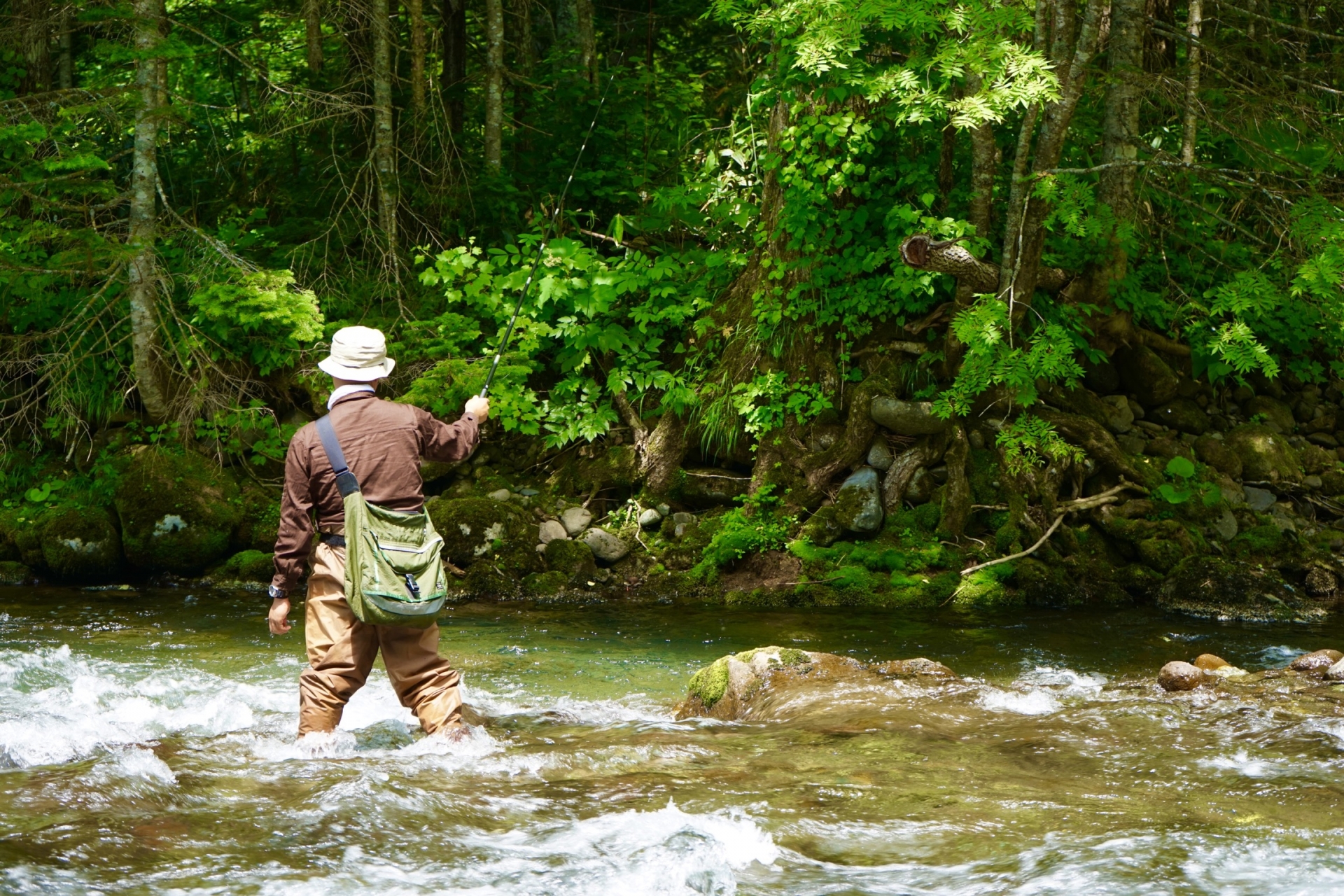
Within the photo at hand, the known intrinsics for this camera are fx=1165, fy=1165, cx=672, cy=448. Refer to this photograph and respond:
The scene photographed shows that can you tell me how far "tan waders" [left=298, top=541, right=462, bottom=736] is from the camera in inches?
189

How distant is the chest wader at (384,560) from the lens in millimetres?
4570

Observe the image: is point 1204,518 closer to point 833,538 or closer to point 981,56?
point 833,538

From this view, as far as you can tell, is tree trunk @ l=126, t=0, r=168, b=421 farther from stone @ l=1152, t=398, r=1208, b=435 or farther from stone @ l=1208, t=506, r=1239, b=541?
stone @ l=1208, t=506, r=1239, b=541

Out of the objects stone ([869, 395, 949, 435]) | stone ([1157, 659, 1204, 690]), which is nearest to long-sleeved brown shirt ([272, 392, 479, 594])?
stone ([1157, 659, 1204, 690])

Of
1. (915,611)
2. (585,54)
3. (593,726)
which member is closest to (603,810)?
(593,726)

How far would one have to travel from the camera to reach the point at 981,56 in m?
7.65

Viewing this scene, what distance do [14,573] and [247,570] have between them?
201cm

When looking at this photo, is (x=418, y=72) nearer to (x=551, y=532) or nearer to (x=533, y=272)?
(x=551, y=532)

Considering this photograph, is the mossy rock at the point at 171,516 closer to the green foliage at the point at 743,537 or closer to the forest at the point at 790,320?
the forest at the point at 790,320

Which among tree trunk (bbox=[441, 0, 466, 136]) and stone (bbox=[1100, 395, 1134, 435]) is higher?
tree trunk (bbox=[441, 0, 466, 136])

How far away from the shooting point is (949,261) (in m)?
8.84

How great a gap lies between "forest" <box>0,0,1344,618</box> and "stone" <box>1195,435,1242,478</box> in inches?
1.2

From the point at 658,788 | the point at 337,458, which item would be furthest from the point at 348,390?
the point at 658,788

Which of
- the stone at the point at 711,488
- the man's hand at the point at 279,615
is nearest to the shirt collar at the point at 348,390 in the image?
the man's hand at the point at 279,615
